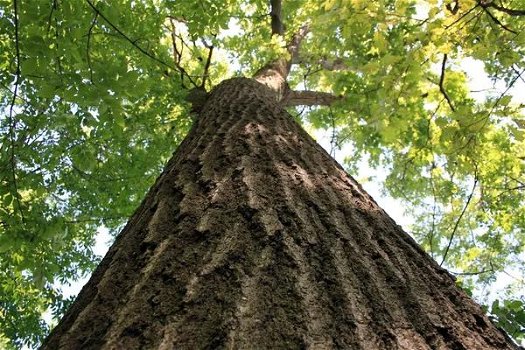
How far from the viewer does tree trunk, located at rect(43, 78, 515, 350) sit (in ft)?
2.99

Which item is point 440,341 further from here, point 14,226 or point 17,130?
point 17,130

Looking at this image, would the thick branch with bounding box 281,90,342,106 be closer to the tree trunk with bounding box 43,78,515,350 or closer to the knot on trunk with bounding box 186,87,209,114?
the knot on trunk with bounding box 186,87,209,114

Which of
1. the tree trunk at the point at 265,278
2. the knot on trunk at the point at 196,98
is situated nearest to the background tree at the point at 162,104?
the knot on trunk at the point at 196,98

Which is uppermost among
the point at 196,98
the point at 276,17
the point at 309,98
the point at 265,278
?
the point at 276,17

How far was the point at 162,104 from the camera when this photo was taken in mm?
6059

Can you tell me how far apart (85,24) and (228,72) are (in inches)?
287

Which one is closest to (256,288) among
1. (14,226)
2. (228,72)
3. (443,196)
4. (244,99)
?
(244,99)

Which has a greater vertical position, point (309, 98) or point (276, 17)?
point (276, 17)

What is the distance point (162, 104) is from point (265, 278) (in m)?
5.37

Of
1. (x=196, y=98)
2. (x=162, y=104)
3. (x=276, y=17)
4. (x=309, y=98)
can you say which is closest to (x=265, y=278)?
(x=196, y=98)

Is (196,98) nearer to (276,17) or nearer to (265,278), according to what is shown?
(276,17)

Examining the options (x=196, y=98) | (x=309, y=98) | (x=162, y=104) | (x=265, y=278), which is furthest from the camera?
(x=309, y=98)

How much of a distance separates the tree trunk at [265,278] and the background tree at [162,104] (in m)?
1.02

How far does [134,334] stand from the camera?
2.94 ft
